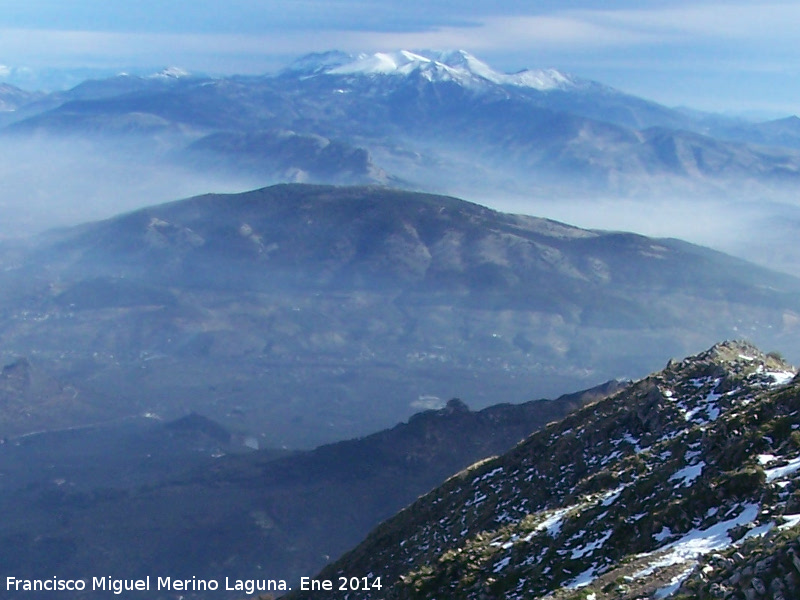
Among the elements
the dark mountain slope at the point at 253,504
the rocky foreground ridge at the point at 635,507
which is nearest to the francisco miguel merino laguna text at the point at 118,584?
the dark mountain slope at the point at 253,504

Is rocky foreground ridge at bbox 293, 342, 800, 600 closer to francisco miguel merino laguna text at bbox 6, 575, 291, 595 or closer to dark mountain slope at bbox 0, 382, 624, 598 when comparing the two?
francisco miguel merino laguna text at bbox 6, 575, 291, 595

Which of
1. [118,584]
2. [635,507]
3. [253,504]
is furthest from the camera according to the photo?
[253,504]

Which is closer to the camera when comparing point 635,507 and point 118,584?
point 635,507

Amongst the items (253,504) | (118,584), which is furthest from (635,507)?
(253,504)

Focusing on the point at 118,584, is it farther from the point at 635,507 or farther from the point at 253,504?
the point at 635,507

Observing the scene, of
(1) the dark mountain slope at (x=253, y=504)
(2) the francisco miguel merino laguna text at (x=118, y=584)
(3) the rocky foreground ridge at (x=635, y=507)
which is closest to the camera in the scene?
(3) the rocky foreground ridge at (x=635, y=507)

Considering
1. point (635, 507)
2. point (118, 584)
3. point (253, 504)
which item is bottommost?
point (635, 507)

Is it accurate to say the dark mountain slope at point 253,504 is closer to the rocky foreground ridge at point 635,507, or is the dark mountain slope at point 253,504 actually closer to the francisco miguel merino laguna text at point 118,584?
the francisco miguel merino laguna text at point 118,584

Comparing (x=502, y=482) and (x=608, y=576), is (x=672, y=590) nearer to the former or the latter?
(x=608, y=576)

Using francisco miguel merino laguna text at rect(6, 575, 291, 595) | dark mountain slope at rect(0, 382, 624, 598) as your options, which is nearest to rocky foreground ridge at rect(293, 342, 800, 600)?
francisco miguel merino laguna text at rect(6, 575, 291, 595)
